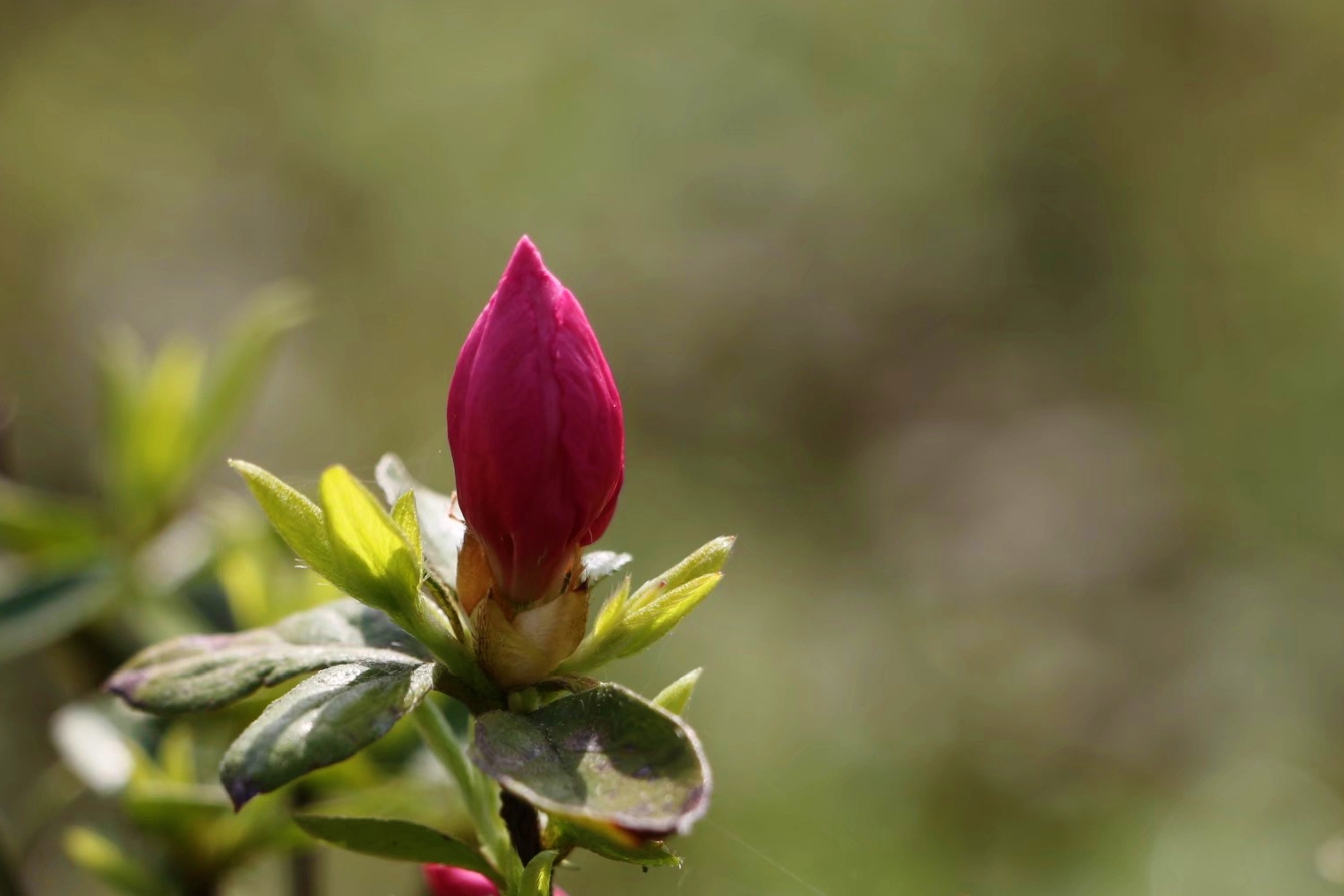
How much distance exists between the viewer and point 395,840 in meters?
0.64

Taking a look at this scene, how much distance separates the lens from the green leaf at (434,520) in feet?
2.29

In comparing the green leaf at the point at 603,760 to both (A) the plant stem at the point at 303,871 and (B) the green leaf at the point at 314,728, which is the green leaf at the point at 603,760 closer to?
(B) the green leaf at the point at 314,728

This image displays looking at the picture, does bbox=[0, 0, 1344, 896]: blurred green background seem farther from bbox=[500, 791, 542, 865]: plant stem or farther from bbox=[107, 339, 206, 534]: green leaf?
bbox=[500, 791, 542, 865]: plant stem

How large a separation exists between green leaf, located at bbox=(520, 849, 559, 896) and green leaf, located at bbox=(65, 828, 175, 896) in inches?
20.1

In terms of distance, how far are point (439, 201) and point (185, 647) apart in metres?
4.07

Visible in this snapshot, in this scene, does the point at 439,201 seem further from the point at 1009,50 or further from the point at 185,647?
the point at 185,647

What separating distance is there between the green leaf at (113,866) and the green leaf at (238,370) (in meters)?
0.54

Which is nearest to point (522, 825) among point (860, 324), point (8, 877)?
point (8, 877)

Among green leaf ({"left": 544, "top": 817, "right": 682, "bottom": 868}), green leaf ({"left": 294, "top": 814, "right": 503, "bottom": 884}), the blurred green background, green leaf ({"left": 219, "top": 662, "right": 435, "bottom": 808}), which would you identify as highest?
green leaf ({"left": 219, "top": 662, "right": 435, "bottom": 808})

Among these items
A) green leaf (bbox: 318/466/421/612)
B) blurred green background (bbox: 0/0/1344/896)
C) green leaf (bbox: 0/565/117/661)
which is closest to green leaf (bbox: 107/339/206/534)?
green leaf (bbox: 0/565/117/661)

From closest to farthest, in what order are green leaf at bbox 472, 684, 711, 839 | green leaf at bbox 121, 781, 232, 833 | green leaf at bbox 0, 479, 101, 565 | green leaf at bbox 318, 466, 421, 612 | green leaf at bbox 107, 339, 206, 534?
green leaf at bbox 472, 684, 711, 839
green leaf at bbox 318, 466, 421, 612
green leaf at bbox 121, 781, 232, 833
green leaf at bbox 0, 479, 101, 565
green leaf at bbox 107, 339, 206, 534

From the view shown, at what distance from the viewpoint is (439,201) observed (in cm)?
457

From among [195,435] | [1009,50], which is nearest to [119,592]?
[195,435]

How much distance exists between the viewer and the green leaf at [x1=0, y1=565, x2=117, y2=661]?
1204mm
